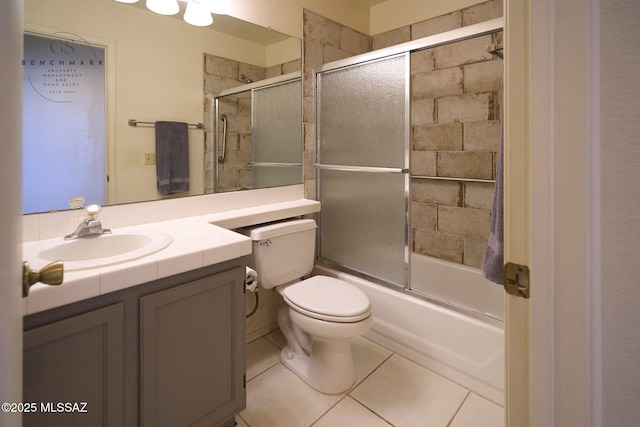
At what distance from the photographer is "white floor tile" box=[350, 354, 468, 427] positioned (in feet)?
5.02

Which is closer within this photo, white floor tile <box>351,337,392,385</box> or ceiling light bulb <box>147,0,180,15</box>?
ceiling light bulb <box>147,0,180,15</box>

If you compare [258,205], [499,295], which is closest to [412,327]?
[499,295]

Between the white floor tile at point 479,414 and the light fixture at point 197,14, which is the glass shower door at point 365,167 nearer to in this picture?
the white floor tile at point 479,414

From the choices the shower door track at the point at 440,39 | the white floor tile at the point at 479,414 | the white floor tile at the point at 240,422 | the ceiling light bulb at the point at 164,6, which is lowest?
the white floor tile at the point at 240,422

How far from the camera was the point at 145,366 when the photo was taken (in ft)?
3.59

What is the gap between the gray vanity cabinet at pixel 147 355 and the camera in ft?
3.02

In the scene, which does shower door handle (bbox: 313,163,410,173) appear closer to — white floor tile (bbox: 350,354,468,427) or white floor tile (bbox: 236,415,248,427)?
white floor tile (bbox: 350,354,468,427)

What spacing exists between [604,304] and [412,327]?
1524mm

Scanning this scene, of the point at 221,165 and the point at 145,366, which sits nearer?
the point at 145,366

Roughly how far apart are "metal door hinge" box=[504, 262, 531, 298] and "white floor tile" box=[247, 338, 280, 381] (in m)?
1.59

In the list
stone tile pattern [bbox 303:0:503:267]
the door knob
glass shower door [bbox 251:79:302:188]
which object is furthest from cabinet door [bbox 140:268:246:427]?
stone tile pattern [bbox 303:0:503:267]

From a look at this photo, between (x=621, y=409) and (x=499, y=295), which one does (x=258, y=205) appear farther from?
(x=621, y=409)

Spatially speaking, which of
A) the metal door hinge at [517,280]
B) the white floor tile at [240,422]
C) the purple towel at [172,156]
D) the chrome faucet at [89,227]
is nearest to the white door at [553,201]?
the metal door hinge at [517,280]

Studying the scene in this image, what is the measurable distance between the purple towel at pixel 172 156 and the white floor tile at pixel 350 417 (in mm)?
1333
